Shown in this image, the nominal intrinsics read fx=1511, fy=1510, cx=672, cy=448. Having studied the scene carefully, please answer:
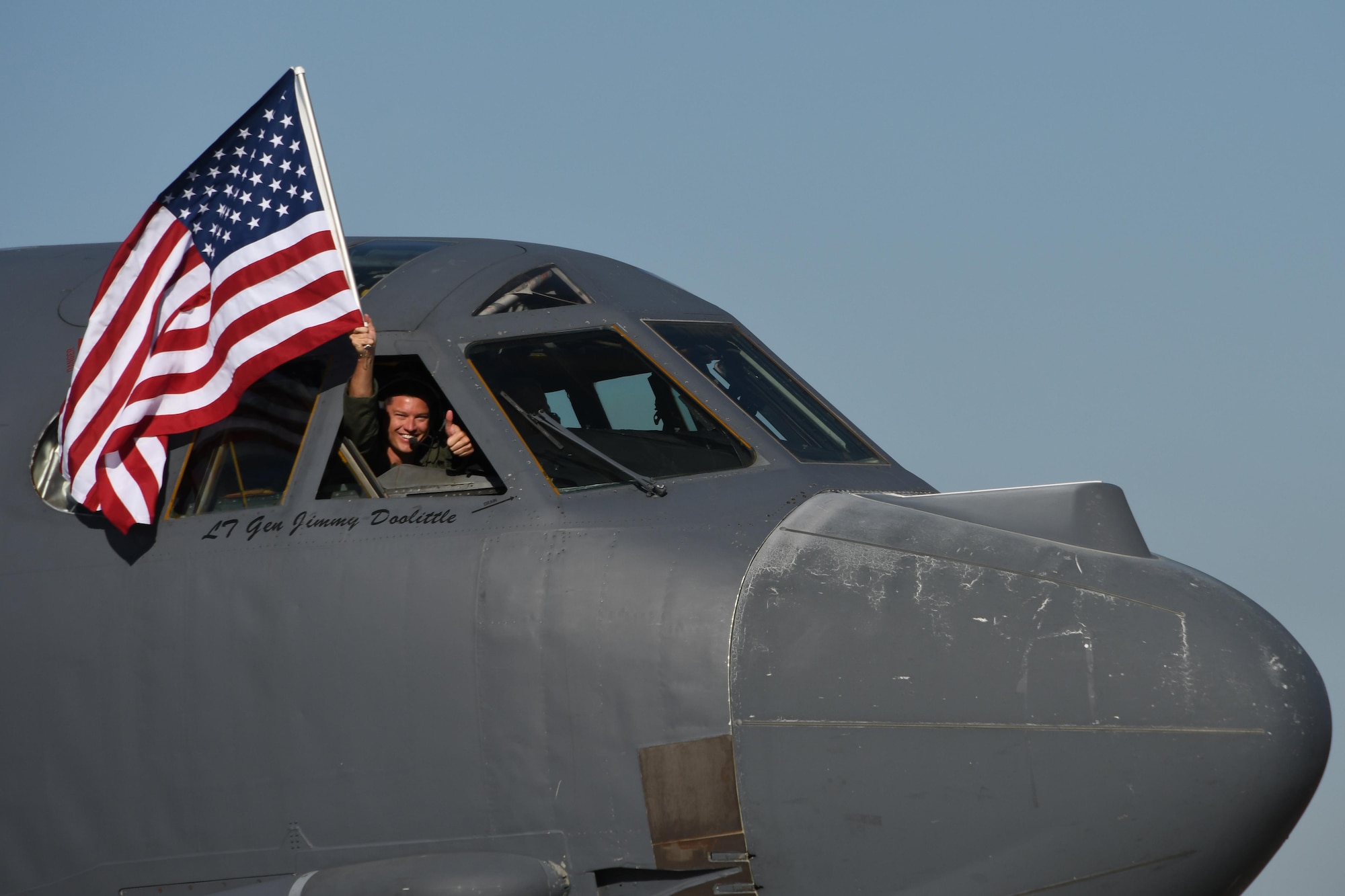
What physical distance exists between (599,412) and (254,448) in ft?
5.50

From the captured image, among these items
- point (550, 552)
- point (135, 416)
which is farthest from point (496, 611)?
point (135, 416)

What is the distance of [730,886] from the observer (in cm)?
602

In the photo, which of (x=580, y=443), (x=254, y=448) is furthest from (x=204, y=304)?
(x=580, y=443)

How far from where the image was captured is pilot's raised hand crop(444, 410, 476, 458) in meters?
7.08

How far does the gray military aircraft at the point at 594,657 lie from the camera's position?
5762 millimetres

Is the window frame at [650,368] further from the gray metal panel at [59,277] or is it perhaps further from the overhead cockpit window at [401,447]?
the gray metal panel at [59,277]

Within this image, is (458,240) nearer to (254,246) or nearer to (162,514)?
(254,246)

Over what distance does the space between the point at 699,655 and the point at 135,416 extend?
3.12 m

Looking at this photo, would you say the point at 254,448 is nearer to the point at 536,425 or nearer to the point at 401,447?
the point at 401,447

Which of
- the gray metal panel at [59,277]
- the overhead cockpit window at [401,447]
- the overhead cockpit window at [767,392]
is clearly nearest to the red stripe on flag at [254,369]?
the overhead cockpit window at [401,447]

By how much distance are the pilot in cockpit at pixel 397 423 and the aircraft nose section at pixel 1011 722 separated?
1.76 meters

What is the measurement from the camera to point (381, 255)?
8.07 m

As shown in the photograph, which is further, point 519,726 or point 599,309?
point 599,309

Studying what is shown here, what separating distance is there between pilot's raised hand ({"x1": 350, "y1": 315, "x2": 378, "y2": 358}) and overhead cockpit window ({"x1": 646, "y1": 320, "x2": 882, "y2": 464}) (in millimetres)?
1397
